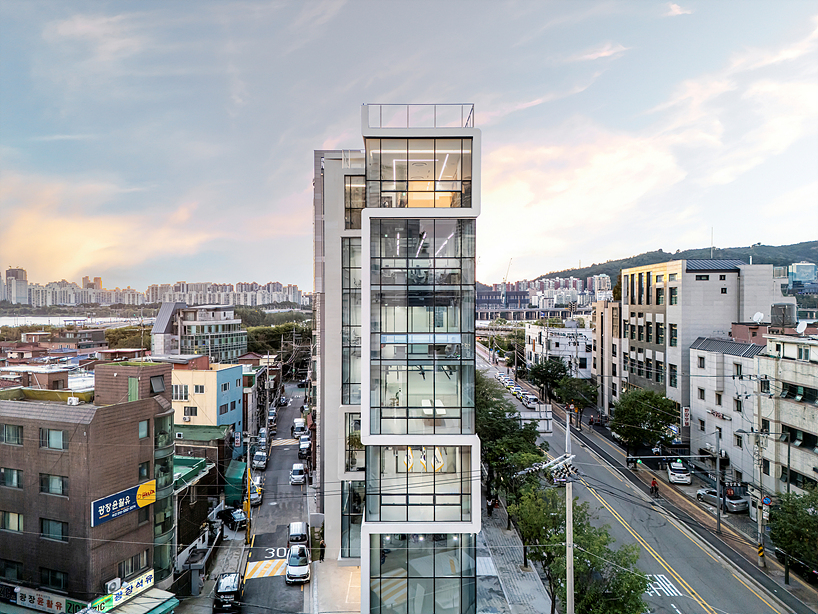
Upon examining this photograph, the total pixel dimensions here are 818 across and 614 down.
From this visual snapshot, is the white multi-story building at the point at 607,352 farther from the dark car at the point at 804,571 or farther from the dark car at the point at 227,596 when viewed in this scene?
the dark car at the point at 227,596

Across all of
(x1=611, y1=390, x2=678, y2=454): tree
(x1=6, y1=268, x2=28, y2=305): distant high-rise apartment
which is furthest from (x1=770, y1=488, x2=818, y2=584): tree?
(x1=6, y1=268, x2=28, y2=305): distant high-rise apartment

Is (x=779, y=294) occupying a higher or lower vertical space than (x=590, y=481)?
higher

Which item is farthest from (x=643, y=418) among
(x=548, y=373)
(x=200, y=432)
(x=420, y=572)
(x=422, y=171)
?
(x=200, y=432)

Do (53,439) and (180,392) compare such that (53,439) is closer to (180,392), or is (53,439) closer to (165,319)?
(180,392)

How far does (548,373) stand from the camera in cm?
5000

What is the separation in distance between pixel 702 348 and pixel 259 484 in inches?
1236

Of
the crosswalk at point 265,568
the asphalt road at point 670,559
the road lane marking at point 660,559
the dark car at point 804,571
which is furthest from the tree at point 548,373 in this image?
the crosswalk at point 265,568

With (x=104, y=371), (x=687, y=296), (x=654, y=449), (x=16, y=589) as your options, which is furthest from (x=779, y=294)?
(x=16, y=589)

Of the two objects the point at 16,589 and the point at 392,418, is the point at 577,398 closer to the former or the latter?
the point at 392,418

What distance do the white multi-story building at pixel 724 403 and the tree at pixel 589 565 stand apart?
15865 millimetres

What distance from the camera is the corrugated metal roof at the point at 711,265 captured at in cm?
3547

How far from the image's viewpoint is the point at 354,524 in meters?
19.6

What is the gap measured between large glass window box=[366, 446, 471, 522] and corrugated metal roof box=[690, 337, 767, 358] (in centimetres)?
2267

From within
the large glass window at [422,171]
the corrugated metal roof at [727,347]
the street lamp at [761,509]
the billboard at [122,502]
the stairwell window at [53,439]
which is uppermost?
the large glass window at [422,171]
